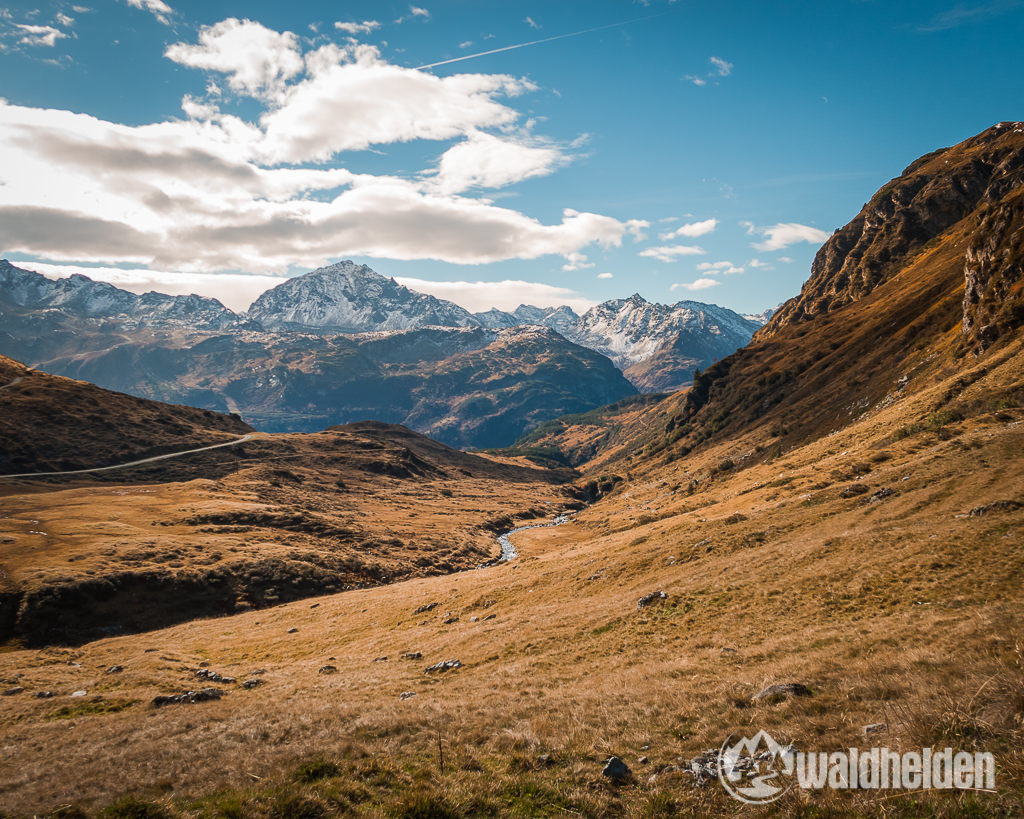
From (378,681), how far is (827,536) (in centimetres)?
3156

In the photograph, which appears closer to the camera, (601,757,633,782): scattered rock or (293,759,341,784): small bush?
(601,757,633,782): scattered rock

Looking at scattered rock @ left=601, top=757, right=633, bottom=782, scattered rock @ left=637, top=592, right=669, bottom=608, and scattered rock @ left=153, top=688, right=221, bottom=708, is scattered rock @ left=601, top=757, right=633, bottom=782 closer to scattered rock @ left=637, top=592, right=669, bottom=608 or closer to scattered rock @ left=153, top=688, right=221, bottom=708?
scattered rock @ left=637, top=592, right=669, bottom=608

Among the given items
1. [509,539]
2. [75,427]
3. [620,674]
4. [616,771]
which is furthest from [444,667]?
[75,427]

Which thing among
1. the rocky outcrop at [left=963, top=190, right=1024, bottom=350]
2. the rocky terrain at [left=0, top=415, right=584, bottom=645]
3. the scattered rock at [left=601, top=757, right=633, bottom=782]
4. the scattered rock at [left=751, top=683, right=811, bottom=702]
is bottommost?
the rocky terrain at [left=0, top=415, right=584, bottom=645]

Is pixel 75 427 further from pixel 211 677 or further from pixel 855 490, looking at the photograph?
pixel 855 490

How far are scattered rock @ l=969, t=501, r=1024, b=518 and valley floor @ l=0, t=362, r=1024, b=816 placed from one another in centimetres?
9

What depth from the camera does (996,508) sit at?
25609mm

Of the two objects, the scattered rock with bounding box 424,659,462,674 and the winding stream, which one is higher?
the scattered rock with bounding box 424,659,462,674

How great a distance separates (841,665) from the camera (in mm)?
15516

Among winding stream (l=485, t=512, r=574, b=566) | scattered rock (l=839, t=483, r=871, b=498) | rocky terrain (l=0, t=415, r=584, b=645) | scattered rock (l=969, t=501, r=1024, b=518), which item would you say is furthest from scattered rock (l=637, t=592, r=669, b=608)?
winding stream (l=485, t=512, r=574, b=566)

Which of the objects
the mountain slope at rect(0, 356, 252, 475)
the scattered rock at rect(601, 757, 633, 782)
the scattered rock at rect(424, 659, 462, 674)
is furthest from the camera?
the mountain slope at rect(0, 356, 252, 475)

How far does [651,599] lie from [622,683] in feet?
43.3

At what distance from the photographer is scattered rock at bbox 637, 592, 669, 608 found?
30.9 metres

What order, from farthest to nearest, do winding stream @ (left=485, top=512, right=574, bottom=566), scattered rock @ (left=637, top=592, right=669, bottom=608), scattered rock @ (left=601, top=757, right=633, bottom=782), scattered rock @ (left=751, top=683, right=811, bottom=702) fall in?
1. winding stream @ (left=485, top=512, right=574, bottom=566)
2. scattered rock @ (left=637, top=592, right=669, bottom=608)
3. scattered rock @ (left=751, top=683, right=811, bottom=702)
4. scattered rock @ (left=601, top=757, right=633, bottom=782)
